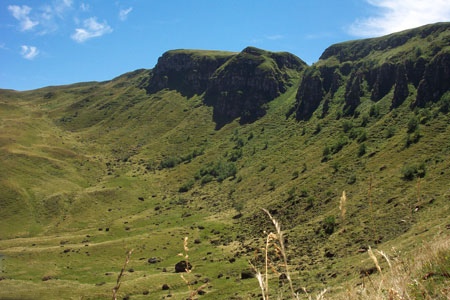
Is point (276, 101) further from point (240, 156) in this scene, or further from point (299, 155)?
point (299, 155)

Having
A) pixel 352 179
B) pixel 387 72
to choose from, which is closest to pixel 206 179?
pixel 352 179

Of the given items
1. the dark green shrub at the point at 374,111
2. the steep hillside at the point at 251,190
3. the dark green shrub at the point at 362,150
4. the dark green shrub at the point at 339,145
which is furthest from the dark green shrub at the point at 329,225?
the dark green shrub at the point at 374,111

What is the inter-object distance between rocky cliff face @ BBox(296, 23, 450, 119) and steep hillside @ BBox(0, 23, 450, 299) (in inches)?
21.0

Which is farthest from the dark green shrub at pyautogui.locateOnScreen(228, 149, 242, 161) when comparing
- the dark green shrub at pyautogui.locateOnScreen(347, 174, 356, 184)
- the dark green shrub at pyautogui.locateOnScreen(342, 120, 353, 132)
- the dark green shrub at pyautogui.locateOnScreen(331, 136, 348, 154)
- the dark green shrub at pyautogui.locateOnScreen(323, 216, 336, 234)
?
the dark green shrub at pyautogui.locateOnScreen(323, 216, 336, 234)

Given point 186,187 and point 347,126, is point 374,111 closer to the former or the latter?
point 347,126

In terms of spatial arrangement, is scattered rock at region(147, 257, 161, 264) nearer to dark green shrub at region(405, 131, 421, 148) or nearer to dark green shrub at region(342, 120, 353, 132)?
dark green shrub at region(405, 131, 421, 148)

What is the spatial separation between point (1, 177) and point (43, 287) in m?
82.6

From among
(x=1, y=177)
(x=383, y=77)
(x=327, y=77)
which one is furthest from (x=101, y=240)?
(x=327, y=77)

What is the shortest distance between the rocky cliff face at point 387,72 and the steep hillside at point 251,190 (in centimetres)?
53

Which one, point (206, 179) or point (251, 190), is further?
point (206, 179)

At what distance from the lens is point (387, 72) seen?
413ft

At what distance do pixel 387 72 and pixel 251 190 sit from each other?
201 feet

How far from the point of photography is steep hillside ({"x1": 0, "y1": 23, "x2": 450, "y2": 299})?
5662 centimetres

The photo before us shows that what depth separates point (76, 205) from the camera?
4988 inches
